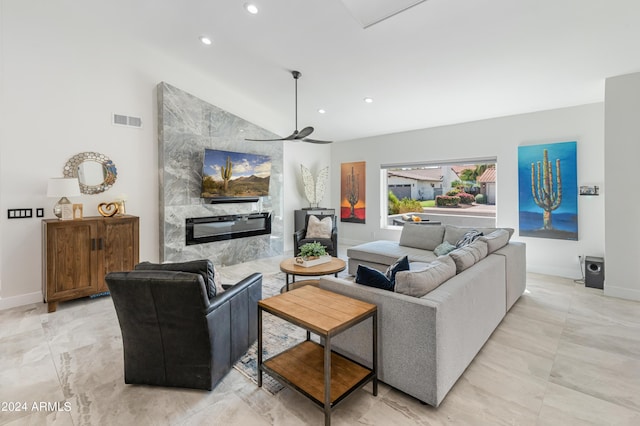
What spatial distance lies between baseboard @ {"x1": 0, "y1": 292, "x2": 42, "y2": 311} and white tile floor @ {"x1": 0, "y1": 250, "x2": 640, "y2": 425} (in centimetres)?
70

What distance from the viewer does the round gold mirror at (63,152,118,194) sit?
157 inches

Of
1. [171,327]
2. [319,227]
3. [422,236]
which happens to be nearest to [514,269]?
[422,236]

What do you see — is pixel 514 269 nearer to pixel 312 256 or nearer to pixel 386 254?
pixel 386 254

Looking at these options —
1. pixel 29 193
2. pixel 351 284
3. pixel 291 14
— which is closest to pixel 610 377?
pixel 351 284

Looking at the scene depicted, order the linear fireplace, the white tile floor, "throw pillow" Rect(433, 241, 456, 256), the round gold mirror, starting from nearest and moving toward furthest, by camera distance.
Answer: the white tile floor → the round gold mirror → "throw pillow" Rect(433, 241, 456, 256) → the linear fireplace

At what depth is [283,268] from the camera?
3.74 meters

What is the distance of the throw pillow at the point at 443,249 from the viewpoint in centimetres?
422

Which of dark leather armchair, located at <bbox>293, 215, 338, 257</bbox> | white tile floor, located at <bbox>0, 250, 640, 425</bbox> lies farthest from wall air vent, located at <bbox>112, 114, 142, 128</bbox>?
dark leather armchair, located at <bbox>293, 215, 338, 257</bbox>

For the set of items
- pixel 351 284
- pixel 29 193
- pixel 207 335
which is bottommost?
pixel 207 335

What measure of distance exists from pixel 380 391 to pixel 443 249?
2672mm

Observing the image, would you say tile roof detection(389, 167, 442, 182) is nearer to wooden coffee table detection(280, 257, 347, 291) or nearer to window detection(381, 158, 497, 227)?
window detection(381, 158, 497, 227)

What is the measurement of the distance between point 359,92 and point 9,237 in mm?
5076

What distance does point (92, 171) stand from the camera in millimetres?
4133

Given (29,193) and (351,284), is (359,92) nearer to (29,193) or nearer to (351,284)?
(351,284)
